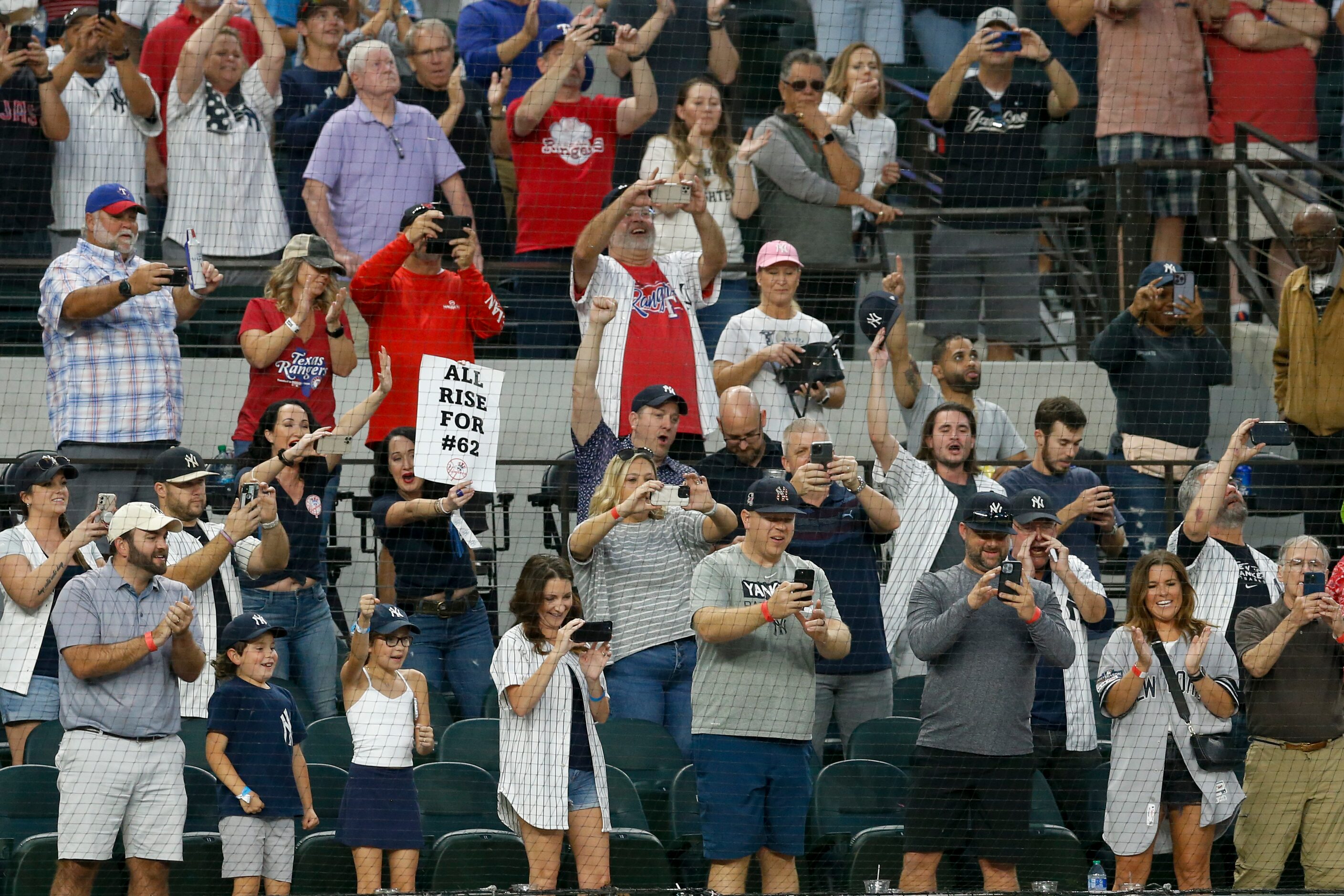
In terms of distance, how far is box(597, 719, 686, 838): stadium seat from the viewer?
6.53 m

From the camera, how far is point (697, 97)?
8484mm

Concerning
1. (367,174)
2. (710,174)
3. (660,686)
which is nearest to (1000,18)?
(710,174)

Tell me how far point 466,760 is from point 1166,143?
16.6 ft

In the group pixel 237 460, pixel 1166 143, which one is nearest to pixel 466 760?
pixel 237 460

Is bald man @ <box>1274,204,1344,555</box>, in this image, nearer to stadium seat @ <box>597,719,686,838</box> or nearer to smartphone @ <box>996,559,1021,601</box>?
smartphone @ <box>996,559,1021,601</box>

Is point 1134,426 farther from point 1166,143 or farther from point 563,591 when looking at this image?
point 563,591

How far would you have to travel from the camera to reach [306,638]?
6.84 meters

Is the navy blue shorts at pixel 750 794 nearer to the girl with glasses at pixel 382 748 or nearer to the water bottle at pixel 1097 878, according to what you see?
the girl with glasses at pixel 382 748

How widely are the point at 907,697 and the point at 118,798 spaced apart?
306cm

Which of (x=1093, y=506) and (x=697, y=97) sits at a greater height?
(x=697, y=97)

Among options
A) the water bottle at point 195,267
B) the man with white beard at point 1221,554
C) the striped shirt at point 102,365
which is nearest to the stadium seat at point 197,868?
the striped shirt at point 102,365

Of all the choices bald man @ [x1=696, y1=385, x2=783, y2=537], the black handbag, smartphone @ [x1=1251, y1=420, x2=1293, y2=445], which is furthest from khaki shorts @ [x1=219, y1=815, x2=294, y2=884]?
smartphone @ [x1=1251, y1=420, x2=1293, y2=445]

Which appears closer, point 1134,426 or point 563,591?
point 563,591

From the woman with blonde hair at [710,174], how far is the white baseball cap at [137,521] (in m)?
3.03
